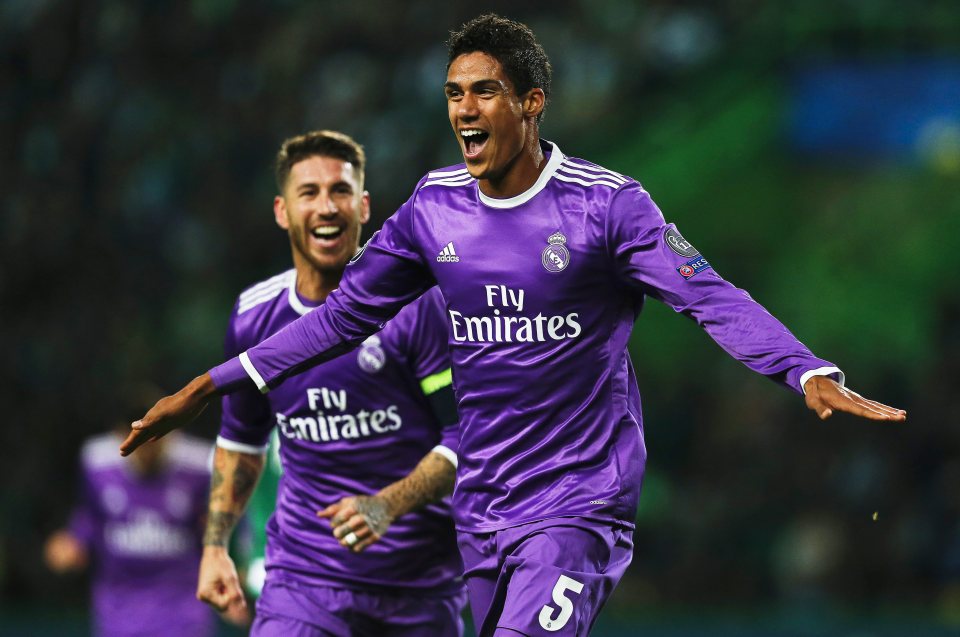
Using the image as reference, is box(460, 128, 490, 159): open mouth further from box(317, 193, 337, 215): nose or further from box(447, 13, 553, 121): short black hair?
box(317, 193, 337, 215): nose

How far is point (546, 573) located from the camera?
378 cm

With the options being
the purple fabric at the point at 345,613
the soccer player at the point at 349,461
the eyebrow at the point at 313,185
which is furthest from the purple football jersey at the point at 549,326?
the eyebrow at the point at 313,185

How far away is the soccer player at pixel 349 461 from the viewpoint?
4.82 m

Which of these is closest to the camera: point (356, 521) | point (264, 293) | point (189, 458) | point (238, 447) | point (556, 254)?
point (556, 254)

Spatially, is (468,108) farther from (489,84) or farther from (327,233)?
(327,233)

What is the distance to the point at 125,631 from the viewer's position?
793 centimetres

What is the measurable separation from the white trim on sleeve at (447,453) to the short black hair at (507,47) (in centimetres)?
126

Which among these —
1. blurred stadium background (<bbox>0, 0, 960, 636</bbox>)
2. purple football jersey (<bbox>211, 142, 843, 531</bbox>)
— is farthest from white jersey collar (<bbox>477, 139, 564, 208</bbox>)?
blurred stadium background (<bbox>0, 0, 960, 636</bbox>)

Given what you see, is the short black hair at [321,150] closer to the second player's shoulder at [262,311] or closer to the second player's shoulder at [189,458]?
the second player's shoulder at [262,311]

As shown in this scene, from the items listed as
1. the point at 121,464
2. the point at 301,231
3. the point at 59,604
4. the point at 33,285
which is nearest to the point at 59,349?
the point at 33,285

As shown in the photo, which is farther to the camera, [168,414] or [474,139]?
[168,414]

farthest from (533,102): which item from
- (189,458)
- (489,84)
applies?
(189,458)

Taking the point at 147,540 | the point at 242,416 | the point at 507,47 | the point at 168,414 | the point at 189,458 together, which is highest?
the point at 507,47

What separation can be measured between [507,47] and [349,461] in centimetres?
158
